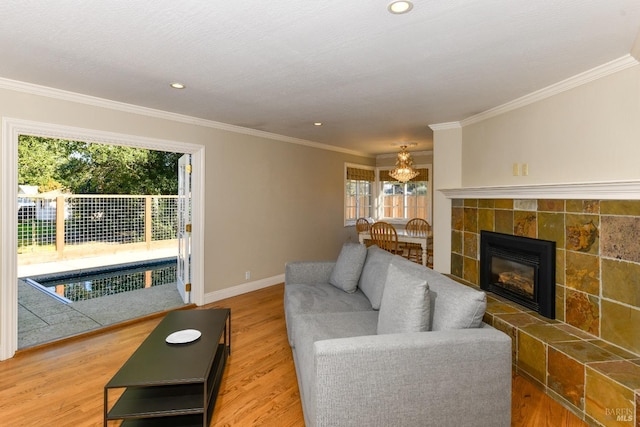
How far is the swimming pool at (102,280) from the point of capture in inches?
190

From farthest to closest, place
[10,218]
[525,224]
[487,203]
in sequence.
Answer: [487,203], [525,224], [10,218]

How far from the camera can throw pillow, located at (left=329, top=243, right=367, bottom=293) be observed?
10.2 ft

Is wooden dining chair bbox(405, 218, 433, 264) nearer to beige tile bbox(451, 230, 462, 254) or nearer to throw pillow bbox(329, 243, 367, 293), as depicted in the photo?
beige tile bbox(451, 230, 462, 254)

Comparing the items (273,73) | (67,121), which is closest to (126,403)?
(273,73)

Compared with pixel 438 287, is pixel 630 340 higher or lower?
lower

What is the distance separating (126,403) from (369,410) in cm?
132

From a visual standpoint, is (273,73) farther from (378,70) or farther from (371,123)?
(371,123)

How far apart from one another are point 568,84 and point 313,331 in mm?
2810

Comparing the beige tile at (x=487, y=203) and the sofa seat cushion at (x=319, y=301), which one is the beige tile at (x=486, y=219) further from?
the sofa seat cushion at (x=319, y=301)

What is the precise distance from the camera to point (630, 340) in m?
2.19

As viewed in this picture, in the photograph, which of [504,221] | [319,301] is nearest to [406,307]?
[319,301]

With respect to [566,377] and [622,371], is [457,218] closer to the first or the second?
[566,377]

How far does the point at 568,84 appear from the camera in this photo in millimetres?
2682

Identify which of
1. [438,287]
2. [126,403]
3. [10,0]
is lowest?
[126,403]
